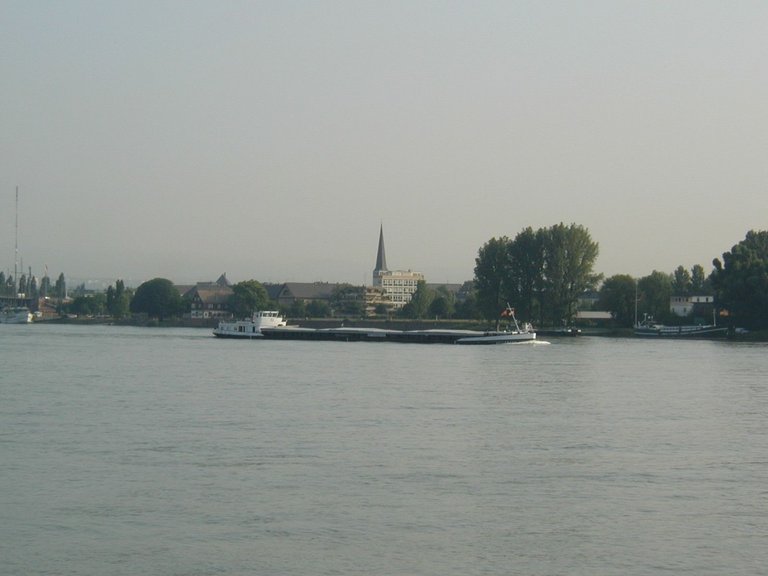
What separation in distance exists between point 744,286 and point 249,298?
344ft

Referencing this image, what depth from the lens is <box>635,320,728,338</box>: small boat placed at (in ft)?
380

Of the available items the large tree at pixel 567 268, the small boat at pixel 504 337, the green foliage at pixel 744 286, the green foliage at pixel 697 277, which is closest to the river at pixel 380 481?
the small boat at pixel 504 337

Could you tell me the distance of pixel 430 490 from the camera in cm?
2027

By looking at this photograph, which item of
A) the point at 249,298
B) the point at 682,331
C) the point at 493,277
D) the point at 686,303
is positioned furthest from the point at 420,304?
the point at 682,331

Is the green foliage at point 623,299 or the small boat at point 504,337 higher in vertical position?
the green foliage at point 623,299

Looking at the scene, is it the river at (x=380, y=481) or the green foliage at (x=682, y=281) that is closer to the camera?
the river at (x=380, y=481)

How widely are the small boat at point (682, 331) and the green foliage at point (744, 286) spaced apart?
11.5 meters

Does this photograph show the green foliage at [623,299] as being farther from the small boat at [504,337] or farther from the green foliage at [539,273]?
Result: the small boat at [504,337]

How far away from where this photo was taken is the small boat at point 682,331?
115975 mm

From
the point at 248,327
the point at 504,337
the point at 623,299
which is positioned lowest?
the point at 504,337

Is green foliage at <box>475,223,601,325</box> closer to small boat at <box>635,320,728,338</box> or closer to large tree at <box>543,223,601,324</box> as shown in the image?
large tree at <box>543,223,601,324</box>

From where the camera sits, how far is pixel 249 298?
188m

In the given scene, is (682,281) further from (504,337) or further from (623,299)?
(504,337)

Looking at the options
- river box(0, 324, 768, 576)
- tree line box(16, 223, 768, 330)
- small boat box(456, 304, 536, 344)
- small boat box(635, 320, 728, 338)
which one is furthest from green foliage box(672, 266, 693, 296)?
→ river box(0, 324, 768, 576)
